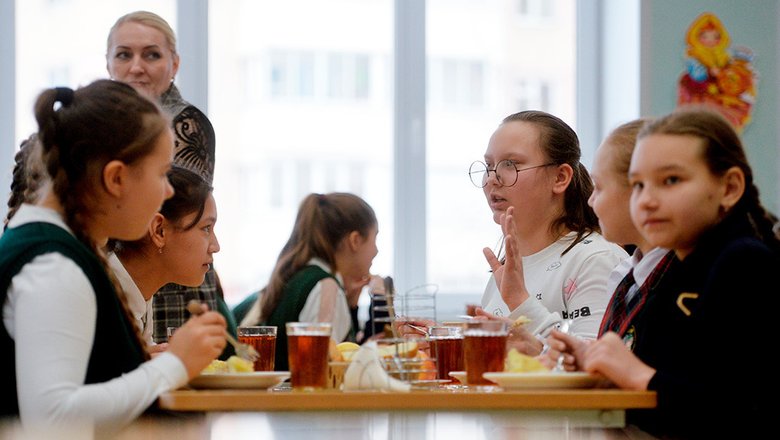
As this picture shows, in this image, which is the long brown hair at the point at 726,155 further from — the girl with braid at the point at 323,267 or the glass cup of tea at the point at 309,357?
the girl with braid at the point at 323,267

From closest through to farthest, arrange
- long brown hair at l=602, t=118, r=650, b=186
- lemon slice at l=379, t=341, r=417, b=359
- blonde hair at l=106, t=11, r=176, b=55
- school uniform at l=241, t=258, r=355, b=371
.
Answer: lemon slice at l=379, t=341, r=417, b=359, long brown hair at l=602, t=118, r=650, b=186, blonde hair at l=106, t=11, r=176, b=55, school uniform at l=241, t=258, r=355, b=371

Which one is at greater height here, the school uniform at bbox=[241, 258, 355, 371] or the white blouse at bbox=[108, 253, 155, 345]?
the white blouse at bbox=[108, 253, 155, 345]

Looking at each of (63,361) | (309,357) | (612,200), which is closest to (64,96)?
(63,361)

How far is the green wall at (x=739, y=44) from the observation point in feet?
16.5

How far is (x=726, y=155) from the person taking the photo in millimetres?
1824

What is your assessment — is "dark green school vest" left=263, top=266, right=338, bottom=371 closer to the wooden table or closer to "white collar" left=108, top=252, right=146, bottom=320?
"white collar" left=108, top=252, right=146, bottom=320

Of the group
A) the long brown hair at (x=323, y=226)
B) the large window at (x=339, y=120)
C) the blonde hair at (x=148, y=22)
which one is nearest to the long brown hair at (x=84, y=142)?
the blonde hair at (x=148, y=22)

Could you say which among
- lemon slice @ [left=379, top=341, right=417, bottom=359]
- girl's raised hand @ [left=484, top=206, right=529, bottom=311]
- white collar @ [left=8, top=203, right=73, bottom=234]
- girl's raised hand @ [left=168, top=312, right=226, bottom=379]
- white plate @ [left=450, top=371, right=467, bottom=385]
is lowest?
white plate @ [left=450, top=371, right=467, bottom=385]

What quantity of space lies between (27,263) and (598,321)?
1522mm

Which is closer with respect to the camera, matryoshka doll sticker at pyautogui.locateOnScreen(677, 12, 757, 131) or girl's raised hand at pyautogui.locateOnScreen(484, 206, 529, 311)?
girl's raised hand at pyautogui.locateOnScreen(484, 206, 529, 311)

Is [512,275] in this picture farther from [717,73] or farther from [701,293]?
[717,73]

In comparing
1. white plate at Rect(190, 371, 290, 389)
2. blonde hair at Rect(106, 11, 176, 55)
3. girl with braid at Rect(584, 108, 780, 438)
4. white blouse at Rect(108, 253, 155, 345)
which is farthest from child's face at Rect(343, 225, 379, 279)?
white plate at Rect(190, 371, 290, 389)

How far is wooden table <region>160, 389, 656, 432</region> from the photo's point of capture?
159 cm

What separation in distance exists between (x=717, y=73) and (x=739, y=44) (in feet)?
0.63
